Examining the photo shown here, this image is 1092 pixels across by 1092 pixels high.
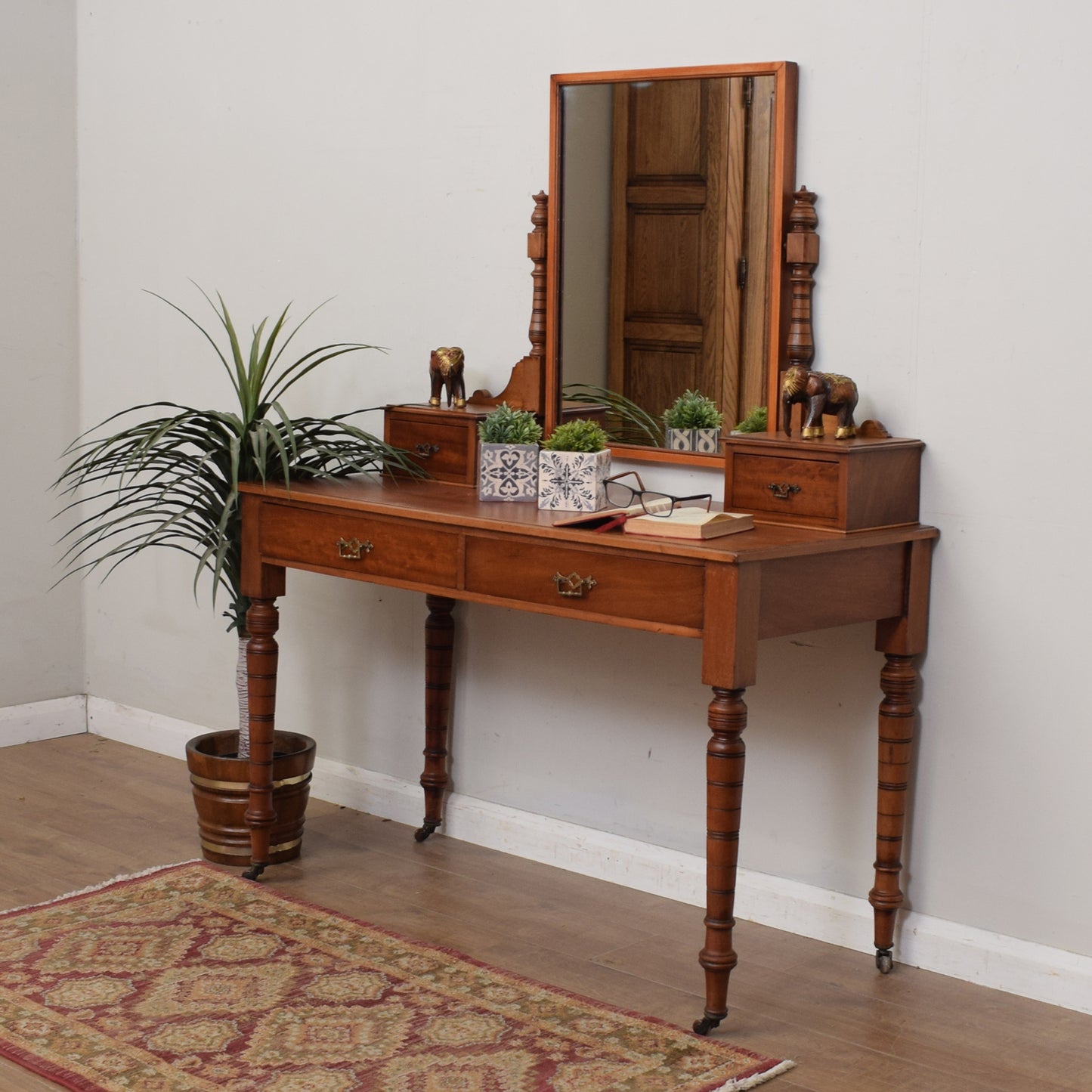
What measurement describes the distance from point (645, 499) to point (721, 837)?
0.72m

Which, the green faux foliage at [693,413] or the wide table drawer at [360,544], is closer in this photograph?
the wide table drawer at [360,544]

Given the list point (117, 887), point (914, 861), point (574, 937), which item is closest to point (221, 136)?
point (117, 887)

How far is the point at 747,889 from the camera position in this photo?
3.32 m

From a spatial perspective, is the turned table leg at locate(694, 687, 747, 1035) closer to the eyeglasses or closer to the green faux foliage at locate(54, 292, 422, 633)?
the eyeglasses

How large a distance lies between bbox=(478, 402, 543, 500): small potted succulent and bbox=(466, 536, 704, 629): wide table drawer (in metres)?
0.27

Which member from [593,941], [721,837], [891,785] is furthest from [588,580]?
[593,941]

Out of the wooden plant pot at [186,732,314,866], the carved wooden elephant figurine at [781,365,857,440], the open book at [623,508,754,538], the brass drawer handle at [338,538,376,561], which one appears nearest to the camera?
the open book at [623,508,754,538]

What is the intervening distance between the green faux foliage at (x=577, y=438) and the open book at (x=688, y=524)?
0.93ft

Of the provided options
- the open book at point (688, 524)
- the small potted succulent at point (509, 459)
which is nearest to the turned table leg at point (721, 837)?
the open book at point (688, 524)

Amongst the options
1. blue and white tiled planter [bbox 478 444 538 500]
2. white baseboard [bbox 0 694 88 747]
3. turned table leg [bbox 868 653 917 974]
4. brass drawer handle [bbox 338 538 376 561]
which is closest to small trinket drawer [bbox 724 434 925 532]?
turned table leg [bbox 868 653 917 974]

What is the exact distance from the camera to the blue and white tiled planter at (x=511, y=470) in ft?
10.5

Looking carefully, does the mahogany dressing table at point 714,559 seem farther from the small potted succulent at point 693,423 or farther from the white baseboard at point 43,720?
the white baseboard at point 43,720

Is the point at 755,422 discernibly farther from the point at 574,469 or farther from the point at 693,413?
the point at 574,469

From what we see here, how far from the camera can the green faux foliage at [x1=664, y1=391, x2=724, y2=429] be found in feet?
10.5
